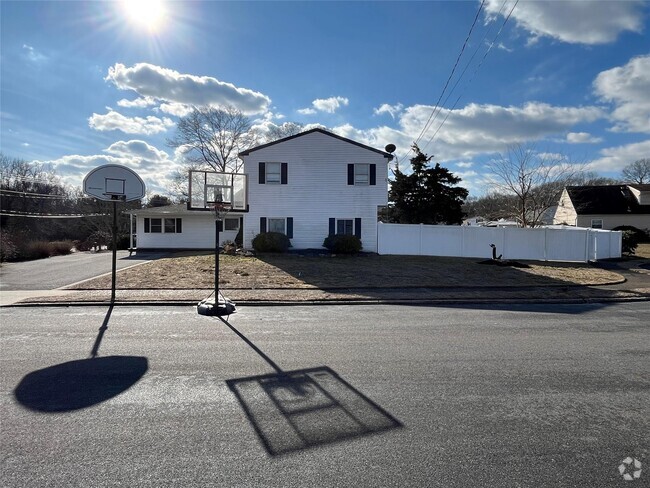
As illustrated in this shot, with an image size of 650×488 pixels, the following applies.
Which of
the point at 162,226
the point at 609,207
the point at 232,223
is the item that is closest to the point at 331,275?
the point at 232,223

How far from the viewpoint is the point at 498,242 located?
23.3m

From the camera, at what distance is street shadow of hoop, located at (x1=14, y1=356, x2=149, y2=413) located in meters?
3.95

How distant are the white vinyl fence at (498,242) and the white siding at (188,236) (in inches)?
454

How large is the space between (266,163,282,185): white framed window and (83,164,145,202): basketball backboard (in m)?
11.7

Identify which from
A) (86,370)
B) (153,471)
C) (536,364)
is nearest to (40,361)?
(86,370)

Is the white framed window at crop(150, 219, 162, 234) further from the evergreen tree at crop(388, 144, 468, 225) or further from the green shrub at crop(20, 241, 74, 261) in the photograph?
the evergreen tree at crop(388, 144, 468, 225)

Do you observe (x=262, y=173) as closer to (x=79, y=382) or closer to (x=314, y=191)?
(x=314, y=191)

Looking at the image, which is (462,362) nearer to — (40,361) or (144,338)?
(144,338)

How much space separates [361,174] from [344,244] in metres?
4.53

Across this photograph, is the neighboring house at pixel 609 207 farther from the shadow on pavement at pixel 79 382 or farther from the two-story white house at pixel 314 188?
the shadow on pavement at pixel 79 382

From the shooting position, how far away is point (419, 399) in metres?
4.07

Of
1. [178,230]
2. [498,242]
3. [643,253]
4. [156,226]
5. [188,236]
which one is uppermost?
[156,226]

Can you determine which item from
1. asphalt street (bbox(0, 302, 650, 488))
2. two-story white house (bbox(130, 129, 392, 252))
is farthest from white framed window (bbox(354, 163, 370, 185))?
asphalt street (bbox(0, 302, 650, 488))

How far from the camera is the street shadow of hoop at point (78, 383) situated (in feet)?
13.0
